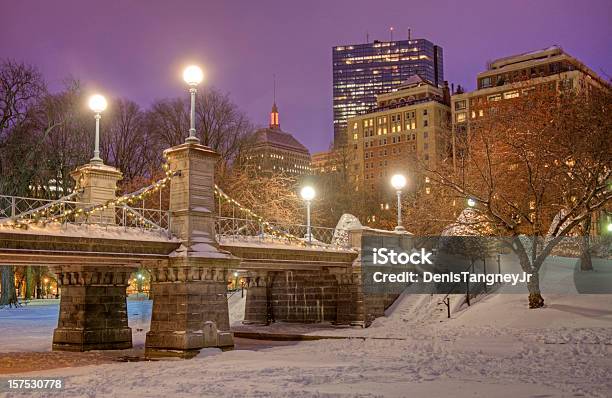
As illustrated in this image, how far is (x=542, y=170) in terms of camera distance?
99.0ft

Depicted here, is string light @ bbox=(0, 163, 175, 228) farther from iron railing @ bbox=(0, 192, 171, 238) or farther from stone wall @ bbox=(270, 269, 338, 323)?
stone wall @ bbox=(270, 269, 338, 323)

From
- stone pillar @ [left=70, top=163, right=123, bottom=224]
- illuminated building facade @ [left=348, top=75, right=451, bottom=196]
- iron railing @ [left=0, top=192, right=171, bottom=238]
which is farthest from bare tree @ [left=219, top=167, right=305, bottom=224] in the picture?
illuminated building facade @ [left=348, top=75, right=451, bottom=196]

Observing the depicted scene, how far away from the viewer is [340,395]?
12.9 metres

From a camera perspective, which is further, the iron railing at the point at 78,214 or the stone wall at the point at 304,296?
the stone wall at the point at 304,296

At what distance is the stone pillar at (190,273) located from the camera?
20.7 meters

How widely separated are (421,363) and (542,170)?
1549 cm

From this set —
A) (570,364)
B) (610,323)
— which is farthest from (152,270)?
(610,323)

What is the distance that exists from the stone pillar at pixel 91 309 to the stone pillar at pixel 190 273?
10.5ft

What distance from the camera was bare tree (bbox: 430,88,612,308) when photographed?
2605cm

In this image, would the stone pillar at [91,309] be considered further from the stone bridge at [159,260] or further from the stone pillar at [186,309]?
the stone pillar at [186,309]

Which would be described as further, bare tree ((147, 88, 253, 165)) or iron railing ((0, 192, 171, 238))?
bare tree ((147, 88, 253, 165))

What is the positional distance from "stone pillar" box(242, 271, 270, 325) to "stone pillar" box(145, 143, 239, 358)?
11.2m

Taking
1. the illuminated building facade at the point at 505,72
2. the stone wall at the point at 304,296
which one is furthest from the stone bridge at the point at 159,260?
the illuminated building facade at the point at 505,72

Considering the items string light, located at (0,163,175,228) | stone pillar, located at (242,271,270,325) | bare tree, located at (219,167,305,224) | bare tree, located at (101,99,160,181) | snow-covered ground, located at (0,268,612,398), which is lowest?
snow-covered ground, located at (0,268,612,398)
